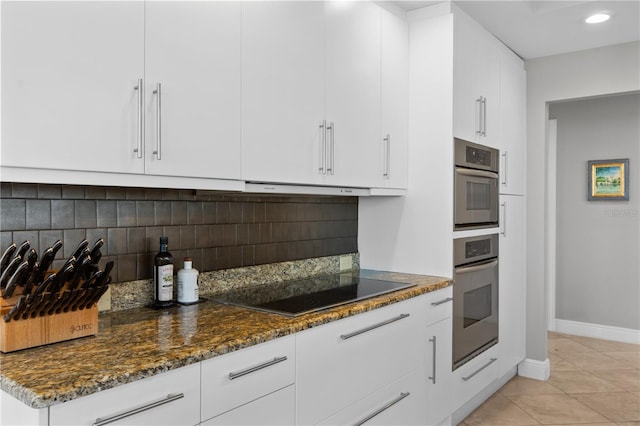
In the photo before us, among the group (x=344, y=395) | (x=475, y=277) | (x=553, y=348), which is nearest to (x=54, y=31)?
(x=344, y=395)

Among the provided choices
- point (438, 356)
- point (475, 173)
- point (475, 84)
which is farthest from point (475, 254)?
point (475, 84)

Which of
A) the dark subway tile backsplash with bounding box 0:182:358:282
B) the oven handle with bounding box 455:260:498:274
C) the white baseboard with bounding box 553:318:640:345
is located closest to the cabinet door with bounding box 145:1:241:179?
the dark subway tile backsplash with bounding box 0:182:358:282

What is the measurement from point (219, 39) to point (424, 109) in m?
1.41

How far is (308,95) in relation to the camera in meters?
2.22

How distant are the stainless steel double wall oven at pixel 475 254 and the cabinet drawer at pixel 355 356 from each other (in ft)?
1.46

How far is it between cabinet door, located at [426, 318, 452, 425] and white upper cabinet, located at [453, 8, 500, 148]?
1.11 metres

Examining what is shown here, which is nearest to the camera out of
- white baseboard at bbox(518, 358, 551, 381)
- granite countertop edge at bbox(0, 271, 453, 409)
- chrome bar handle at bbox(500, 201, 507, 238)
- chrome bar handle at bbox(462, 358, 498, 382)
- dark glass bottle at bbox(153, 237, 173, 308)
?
granite countertop edge at bbox(0, 271, 453, 409)

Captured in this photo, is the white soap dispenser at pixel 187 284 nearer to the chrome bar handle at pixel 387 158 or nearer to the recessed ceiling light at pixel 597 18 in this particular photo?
the chrome bar handle at pixel 387 158

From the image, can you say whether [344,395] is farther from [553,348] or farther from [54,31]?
[553,348]

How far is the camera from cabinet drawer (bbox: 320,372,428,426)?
2.03 m

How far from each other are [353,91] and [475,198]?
108cm

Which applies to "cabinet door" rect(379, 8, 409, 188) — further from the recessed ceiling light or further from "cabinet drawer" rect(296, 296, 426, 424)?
the recessed ceiling light

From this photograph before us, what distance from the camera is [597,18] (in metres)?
3.02

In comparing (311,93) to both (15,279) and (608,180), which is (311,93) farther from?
(608,180)
